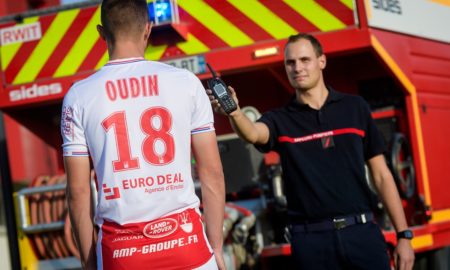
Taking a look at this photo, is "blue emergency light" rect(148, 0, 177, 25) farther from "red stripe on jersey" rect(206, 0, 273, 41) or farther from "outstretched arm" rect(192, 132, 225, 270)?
"outstretched arm" rect(192, 132, 225, 270)

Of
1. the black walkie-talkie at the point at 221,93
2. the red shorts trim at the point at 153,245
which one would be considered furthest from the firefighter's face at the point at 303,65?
the red shorts trim at the point at 153,245

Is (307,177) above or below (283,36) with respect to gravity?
below

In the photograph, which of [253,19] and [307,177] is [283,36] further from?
[307,177]

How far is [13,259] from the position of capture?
5.61 metres

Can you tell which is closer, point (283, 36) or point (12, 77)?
point (283, 36)

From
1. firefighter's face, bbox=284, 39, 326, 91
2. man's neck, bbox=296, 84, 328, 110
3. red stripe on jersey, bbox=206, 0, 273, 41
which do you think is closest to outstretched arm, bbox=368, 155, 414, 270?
man's neck, bbox=296, 84, 328, 110

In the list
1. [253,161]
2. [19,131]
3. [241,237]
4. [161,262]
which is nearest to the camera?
[161,262]

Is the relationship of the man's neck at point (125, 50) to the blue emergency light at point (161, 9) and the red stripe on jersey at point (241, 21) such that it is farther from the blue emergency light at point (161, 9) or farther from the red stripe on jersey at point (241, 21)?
the red stripe on jersey at point (241, 21)

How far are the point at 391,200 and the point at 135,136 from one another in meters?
1.66

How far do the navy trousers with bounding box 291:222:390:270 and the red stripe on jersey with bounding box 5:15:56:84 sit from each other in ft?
8.16

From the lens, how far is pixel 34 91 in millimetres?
5477

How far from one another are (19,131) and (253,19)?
1.93 meters

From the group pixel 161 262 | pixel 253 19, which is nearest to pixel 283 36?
pixel 253 19

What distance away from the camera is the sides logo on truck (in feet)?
17.8
